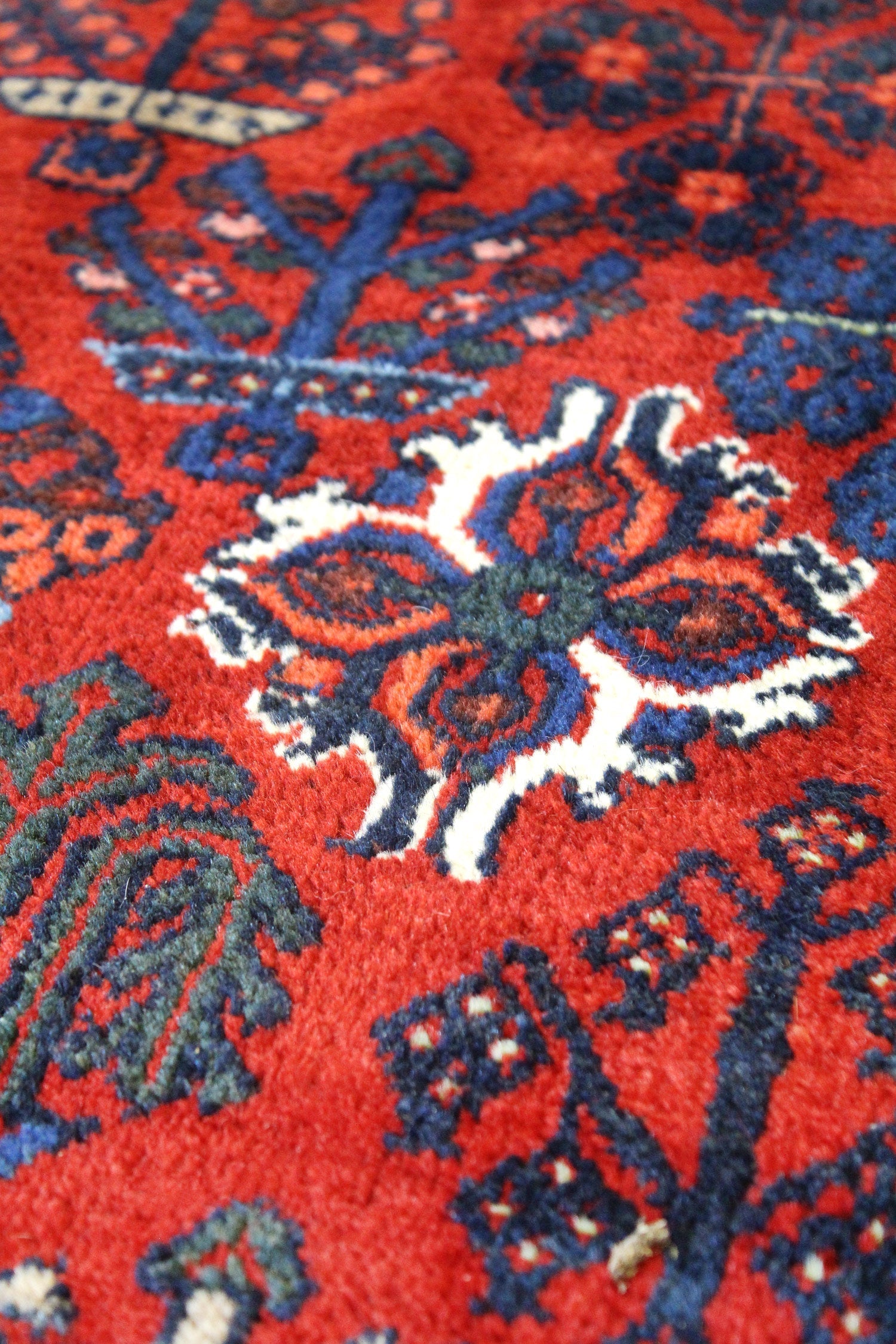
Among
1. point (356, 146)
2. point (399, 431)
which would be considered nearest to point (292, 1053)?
point (399, 431)

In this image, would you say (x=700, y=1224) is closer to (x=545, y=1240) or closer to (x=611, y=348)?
(x=545, y=1240)

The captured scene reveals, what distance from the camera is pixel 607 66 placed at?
4.85ft

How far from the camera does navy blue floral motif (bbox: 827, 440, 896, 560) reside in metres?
0.87

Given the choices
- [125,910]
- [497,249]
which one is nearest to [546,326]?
[497,249]

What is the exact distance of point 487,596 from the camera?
88 cm

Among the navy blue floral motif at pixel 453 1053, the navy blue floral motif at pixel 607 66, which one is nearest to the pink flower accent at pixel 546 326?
the navy blue floral motif at pixel 607 66

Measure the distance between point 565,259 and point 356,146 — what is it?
0.41 m

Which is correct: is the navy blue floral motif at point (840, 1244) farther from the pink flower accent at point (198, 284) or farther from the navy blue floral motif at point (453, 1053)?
the pink flower accent at point (198, 284)

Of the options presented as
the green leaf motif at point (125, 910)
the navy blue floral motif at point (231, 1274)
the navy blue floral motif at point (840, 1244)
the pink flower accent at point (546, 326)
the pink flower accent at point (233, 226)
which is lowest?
the navy blue floral motif at point (231, 1274)

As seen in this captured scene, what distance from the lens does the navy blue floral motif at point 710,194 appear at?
1.20 metres

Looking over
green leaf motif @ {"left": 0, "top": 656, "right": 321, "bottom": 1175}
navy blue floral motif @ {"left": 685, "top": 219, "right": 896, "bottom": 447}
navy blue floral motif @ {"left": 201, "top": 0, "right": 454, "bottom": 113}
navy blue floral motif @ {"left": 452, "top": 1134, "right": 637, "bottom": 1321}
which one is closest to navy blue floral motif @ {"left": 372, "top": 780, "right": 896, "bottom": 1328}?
navy blue floral motif @ {"left": 452, "top": 1134, "right": 637, "bottom": 1321}

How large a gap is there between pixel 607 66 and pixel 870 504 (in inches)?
36.9

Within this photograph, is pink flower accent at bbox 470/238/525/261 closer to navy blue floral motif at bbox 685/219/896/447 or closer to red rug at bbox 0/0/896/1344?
red rug at bbox 0/0/896/1344

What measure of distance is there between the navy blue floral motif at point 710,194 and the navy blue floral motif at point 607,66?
0.11m
